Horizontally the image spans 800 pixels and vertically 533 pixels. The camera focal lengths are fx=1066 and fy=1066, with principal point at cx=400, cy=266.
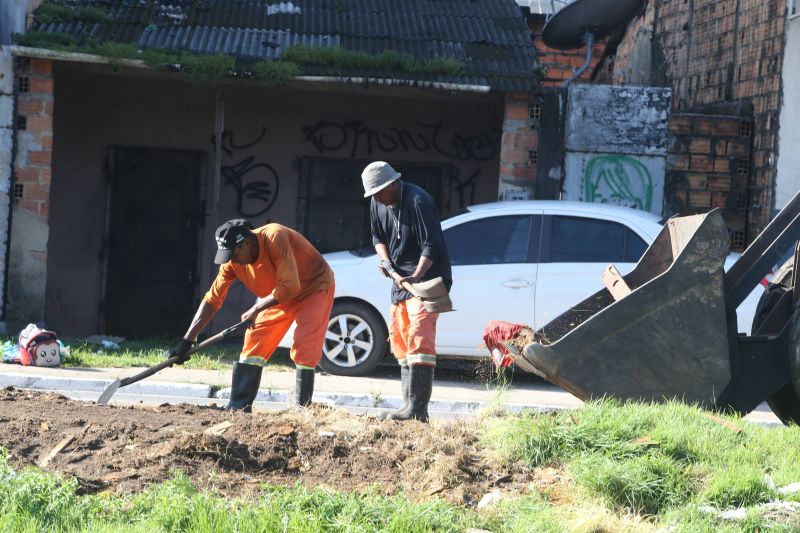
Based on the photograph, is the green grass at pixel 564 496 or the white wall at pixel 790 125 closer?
the green grass at pixel 564 496

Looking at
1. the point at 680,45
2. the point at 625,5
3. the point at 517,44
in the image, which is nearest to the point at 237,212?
the point at 517,44

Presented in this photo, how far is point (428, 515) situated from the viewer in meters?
4.15

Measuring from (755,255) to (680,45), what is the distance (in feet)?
30.9

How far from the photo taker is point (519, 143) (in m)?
11.7

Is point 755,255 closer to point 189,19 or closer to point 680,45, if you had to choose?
point 189,19

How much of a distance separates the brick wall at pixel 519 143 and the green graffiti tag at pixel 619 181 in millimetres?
645

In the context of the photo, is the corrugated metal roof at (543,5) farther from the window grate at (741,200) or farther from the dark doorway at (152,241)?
the dark doorway at (152,241)

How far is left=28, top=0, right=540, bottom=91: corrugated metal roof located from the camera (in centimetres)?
1155

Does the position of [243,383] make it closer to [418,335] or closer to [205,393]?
[418,335]

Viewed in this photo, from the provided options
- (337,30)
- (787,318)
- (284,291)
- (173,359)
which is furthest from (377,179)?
(337,30)

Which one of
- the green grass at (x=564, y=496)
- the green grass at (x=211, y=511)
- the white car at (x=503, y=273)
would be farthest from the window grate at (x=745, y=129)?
the green grass at (x=211, y=511)

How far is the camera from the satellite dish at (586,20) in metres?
11.7

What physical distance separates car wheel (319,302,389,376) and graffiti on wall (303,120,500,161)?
4.21 m

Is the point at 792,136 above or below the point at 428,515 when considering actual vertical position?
above
